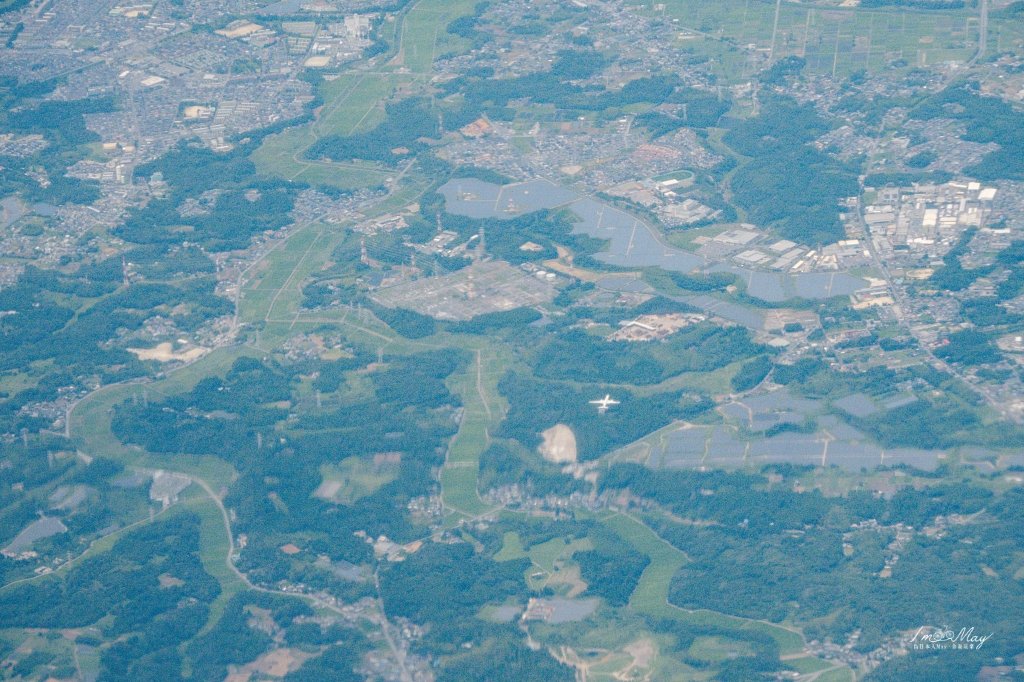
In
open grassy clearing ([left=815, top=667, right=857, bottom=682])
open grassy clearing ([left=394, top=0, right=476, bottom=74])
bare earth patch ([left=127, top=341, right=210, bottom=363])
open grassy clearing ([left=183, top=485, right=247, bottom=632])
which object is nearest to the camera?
open grassy clearing ([left=815, top=667, right=857, bottom=682])

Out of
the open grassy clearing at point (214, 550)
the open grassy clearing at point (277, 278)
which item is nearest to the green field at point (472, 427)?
the open grassy clearing at point (214, 550)

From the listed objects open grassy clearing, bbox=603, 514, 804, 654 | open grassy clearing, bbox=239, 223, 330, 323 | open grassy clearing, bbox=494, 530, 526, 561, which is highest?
open grassy clearing, bbox=239, 223, 330, 323

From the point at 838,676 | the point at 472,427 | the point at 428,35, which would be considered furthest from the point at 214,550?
the point at 428,35

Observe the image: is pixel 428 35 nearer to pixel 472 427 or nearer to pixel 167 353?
pixel 167 353

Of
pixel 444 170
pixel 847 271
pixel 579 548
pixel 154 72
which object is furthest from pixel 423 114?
pixel 579 548

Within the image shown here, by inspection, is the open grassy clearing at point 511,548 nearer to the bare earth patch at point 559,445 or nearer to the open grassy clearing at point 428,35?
the bare earth patch at point 559,445

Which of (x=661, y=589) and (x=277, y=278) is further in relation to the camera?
(x=277, y=278)

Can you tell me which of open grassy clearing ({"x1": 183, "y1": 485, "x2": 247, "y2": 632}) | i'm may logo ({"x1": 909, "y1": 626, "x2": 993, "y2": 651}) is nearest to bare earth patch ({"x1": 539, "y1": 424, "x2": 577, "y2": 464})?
open grassy clearing ({"x1": 183, "y1": 485, "x2": 247, "y2": 632})

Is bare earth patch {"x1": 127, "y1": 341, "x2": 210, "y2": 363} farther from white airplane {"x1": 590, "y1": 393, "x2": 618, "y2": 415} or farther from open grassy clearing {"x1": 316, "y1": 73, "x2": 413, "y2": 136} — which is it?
open grassy clearing {"x1": 316, "y1": 73, "x2": 413, "y2": 136}
